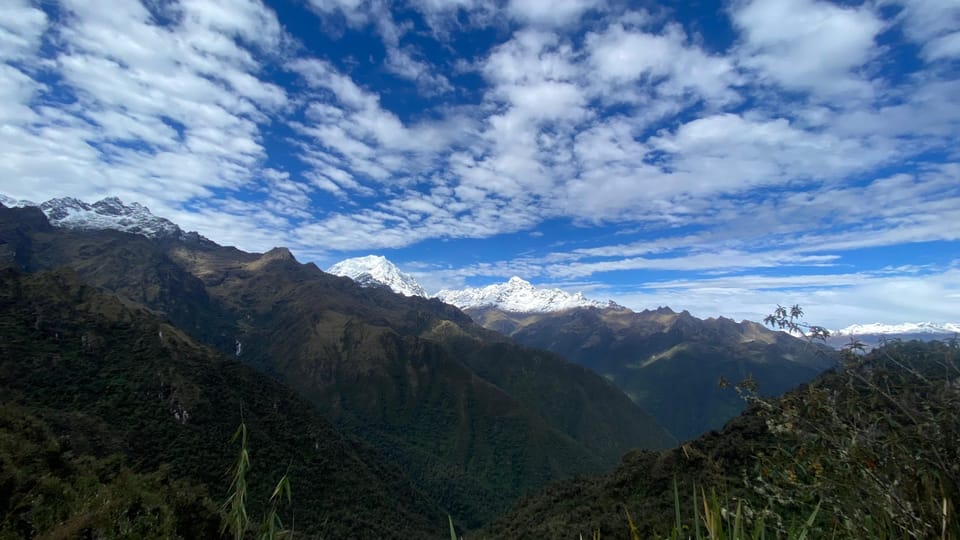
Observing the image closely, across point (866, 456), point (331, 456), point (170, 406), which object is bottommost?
point (331, 456)

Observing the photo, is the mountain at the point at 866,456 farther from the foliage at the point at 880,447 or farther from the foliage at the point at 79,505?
the foliage at the point at 79,505

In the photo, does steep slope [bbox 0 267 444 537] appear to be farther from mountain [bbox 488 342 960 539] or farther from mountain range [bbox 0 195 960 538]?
mountain [bbox 488 342 960 539]

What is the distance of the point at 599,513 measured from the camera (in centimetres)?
5609

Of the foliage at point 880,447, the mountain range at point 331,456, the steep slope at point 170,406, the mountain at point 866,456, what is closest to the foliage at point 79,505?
the mountain range at point 331,456

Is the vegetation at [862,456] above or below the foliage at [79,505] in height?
above

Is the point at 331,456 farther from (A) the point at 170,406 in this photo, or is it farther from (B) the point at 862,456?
(B) the point at 862,456

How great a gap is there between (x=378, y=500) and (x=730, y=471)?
316ft

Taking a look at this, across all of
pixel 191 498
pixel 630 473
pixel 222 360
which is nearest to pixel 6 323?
pixel 222 360

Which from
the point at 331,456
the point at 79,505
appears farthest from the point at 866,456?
the point at 331,456

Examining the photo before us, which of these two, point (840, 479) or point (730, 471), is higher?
point (840, 479)

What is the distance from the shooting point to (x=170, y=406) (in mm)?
96062

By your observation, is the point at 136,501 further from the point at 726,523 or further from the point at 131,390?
the point at 131,390

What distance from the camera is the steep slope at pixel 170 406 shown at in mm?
79812

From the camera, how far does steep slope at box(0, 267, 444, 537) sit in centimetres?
7981
